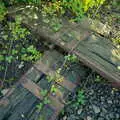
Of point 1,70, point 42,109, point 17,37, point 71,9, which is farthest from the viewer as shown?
point 71,9

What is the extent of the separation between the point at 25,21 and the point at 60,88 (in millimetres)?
1083

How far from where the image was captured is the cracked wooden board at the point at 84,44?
3.35 metres

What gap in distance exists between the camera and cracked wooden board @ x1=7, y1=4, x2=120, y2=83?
335 cm

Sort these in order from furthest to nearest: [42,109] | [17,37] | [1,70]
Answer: [17,37] < [1,70] < [42,109]

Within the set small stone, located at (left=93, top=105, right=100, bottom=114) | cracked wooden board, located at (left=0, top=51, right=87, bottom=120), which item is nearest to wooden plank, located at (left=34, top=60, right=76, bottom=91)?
cracked wooden board, located at (left=0, top=51, right=87, bottom=120)

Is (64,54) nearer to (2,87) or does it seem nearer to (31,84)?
(31,84)

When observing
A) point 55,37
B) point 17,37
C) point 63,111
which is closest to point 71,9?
point 55,37

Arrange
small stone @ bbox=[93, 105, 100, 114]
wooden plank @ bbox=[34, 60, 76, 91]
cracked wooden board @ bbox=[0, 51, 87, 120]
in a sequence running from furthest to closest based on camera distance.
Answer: wooden plank @ bbox=[34, 60, 76, 91]
small stone @ bbox=[93, 105, 100, 114]
cracked wooden board @ bbox=[0, 51, 87, 120]

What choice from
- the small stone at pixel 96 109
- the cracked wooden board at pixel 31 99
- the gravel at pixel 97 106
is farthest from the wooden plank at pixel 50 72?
the small stone at pixel 96 109

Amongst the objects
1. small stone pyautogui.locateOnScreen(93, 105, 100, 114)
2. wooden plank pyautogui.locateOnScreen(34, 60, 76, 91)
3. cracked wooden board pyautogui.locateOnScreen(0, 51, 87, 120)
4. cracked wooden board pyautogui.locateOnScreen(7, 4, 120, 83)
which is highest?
cracked wooden board pyautogui.locateOnScreen(7, 4, 120, 83)

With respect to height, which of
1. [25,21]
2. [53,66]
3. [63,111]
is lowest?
[63,111]

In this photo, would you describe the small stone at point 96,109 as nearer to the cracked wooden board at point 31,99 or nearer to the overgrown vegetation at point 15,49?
the cracked wooden board at point 31,99

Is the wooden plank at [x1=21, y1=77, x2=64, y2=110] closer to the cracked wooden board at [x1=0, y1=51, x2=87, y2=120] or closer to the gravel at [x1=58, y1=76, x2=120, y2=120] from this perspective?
the cracked wooden board at [x1=0, y1=51, x2=87, y2=120]

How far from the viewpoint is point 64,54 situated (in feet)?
11.7
